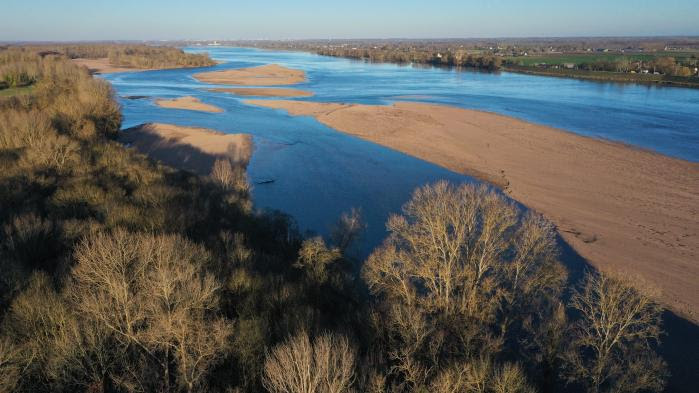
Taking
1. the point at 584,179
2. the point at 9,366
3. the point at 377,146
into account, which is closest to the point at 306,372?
the point at 9,366

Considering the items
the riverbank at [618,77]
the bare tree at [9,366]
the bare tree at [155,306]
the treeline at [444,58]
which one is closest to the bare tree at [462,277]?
the bare tree at [155,306]

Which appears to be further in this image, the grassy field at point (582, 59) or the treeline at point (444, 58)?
the treeline at point (444, 58)

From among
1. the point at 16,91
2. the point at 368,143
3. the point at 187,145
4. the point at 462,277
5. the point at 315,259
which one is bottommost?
the point at 462,277

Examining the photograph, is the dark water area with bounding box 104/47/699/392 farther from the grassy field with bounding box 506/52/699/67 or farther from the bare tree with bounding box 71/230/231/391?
the grassy field with bounding box 506/52/699/67

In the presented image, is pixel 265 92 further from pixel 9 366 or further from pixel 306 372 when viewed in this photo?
pixel 306 372

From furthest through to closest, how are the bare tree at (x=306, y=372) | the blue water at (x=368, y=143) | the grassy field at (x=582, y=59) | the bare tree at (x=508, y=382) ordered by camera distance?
1. the grassy field at (x=582, y=59)
2. the blue water at (x=368, y=143)
3. the bare tree at (x=508, y=382)
4. the bare tree at (x=306, y=372)

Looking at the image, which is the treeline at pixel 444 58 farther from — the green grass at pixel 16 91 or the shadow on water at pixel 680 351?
the shadow on water at pixel 680 351

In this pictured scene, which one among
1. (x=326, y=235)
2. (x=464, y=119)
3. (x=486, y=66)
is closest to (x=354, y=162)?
(x=326, y=235)
